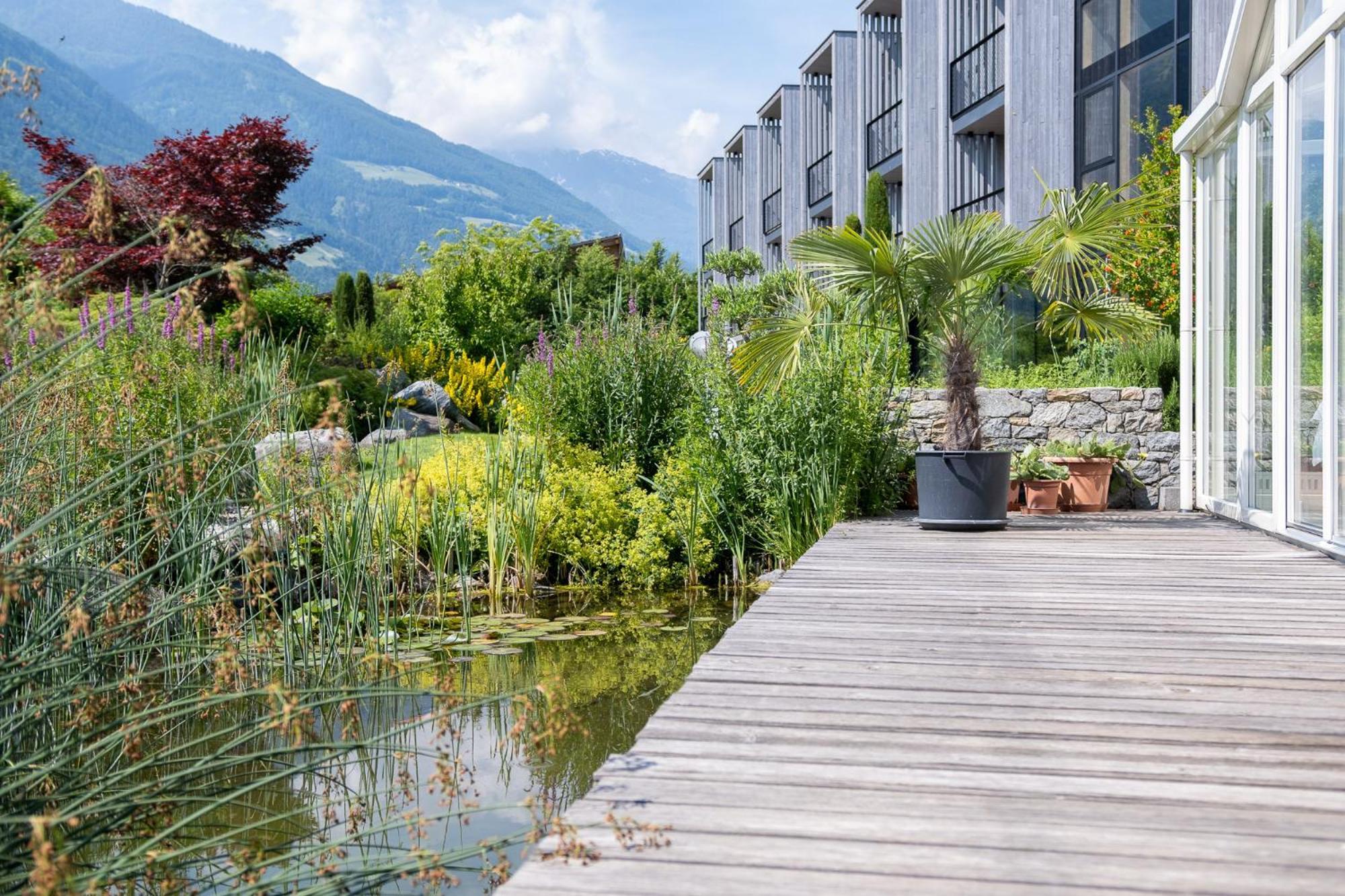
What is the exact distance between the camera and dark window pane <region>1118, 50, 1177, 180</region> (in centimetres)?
1314

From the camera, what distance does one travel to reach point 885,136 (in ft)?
69.4

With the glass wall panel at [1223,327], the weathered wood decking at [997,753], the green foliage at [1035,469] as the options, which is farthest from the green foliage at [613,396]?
the weathered wood decking at [997,753]

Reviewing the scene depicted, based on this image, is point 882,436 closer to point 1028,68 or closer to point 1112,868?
point 1112,868

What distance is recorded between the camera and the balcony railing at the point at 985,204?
1642 centimetres

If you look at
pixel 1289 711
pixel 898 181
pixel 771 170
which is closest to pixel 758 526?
pixel 1289 711

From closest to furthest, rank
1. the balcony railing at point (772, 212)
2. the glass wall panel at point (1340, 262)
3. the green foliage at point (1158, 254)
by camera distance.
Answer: the glass wall panel at point (1340, 262) < the green foliage at point (1158, 254) < the balcony railing at point (772, 212)

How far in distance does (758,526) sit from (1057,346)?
21.9 ft

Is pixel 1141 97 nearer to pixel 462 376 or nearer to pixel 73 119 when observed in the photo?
pixel 462 376

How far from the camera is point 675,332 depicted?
9.42m

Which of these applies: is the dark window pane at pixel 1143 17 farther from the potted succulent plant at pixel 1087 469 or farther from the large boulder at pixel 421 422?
the large boulder at pixel 421 422

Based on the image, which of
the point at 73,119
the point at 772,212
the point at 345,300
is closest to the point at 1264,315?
the point at 345,300

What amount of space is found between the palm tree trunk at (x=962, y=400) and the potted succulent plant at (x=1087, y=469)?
61.1 inches

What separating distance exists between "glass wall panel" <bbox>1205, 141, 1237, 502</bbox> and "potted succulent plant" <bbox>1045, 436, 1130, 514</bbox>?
2.14ft

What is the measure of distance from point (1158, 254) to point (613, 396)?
6.08m
